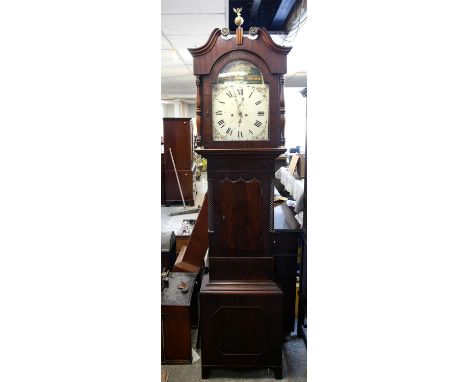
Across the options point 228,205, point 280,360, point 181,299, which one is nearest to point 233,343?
point 280,360

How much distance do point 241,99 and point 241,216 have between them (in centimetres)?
57

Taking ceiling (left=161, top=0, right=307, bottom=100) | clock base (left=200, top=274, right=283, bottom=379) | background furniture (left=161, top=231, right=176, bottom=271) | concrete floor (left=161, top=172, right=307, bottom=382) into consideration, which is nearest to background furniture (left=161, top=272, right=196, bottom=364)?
concrete floor (left=161, top=172, right=307, bottom=382)

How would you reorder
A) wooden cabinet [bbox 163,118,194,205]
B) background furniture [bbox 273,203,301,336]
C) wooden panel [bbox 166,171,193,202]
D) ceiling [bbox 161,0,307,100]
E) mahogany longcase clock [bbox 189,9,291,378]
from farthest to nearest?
wooden panel [bbox 166,171,193,202]
wooden cabinet [bbox 163,118,194,205]
ceiling [bbox 161,0,307,100]
background furniture [bbox 273,203,301,336]
mahogany longcase clock [bbox 189,9,291,378]

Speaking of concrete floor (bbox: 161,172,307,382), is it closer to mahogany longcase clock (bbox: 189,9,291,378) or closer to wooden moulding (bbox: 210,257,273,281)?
mahogany longcase clock (bbox: 189,9,291,378)

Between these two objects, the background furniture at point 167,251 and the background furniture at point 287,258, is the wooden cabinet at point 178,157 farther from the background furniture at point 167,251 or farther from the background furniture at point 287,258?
the background furniture at point 287,258

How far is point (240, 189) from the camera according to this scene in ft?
5.89

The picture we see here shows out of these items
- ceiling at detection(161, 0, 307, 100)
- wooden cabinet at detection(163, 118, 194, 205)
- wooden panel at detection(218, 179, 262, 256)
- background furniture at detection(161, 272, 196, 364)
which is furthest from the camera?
wooden cabinet at detection(163, 118, 194, 205)

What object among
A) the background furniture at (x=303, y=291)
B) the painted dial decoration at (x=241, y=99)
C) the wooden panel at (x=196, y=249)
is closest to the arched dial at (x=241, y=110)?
the painted dial decoration at (x=241, y=99)

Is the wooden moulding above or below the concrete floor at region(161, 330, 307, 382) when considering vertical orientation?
above

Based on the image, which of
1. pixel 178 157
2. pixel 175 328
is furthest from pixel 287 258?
pixel 178 157

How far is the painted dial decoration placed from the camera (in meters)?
1.68

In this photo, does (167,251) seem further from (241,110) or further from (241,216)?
(241,110)

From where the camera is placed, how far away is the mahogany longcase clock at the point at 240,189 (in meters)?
1.67
